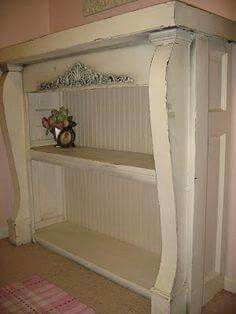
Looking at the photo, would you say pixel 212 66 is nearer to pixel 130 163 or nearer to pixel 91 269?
pixel 130 163

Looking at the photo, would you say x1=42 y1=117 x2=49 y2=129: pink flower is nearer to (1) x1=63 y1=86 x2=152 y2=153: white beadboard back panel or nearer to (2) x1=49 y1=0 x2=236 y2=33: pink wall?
(1) x1=63 y1=86 x2=152 y2=153: white beadboard back panel

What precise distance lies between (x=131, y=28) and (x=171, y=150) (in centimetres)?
58

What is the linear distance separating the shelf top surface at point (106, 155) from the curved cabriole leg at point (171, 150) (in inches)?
8.4

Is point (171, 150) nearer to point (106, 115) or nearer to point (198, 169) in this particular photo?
point (198, 169)

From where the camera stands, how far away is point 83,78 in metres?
1.89

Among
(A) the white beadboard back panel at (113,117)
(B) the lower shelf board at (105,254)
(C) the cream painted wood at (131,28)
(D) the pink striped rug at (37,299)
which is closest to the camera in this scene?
(C) the cream painted wood at (131,28)

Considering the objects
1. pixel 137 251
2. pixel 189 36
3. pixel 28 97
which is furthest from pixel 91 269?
pixel 189 36

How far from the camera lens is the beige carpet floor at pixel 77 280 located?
181 cm

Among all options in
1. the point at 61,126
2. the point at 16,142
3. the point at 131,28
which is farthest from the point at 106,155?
the point at 131,28

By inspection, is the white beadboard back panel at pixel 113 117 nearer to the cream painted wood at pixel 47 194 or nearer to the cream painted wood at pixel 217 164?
the cream painted wood at pixel 47 194

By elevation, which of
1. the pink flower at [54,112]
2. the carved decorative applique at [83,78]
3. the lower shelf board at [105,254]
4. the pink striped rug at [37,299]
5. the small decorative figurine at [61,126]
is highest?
the carved decorative applique at [83,78]

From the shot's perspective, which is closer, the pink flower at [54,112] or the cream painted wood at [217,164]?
the cream painted wood at [217,164]

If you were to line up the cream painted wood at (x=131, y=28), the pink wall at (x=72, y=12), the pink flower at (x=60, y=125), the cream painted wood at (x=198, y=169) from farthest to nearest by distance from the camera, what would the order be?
the pink flower at (x=60, y=125)
the pink wall at (x=72, y=12)
the cream painted wood at (x=198, y=169)
the cream painted wood at (x=131, y=28)

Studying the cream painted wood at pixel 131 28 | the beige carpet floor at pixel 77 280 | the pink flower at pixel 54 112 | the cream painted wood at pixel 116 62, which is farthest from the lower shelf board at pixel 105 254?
the cream painted wood at pixel 131 28
